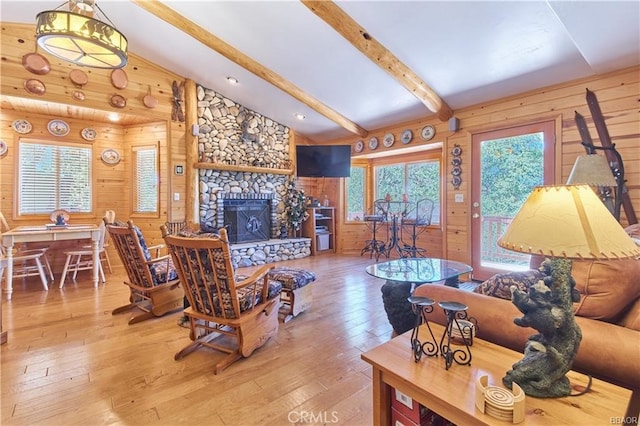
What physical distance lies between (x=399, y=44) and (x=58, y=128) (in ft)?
17.7

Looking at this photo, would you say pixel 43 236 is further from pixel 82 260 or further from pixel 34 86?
pixel 34 86

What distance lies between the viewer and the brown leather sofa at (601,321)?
1.09 m

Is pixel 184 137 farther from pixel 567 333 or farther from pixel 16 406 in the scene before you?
pixel 567 333

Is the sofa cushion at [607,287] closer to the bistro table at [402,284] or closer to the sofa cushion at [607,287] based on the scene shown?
→ the sofa cushion at [607,287]

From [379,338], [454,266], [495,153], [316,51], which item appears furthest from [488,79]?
[379,338]

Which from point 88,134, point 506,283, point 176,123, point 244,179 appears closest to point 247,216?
point 244,179

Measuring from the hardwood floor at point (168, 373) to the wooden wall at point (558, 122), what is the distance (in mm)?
2190

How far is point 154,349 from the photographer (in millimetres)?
2420

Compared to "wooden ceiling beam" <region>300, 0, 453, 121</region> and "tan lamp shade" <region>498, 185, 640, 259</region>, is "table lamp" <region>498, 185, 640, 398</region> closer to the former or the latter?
"tan lamp shade" <region>498, 185, 640, 259</region>

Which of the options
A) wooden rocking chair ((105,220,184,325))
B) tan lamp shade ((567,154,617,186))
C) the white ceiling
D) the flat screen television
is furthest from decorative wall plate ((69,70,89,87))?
tan lamp shade ((567,154,617,186))

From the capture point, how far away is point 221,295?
2127 millimetres

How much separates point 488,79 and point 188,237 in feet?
13.1

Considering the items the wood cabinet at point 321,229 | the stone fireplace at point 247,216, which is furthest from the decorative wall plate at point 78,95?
the wood cabinet at point 321,229

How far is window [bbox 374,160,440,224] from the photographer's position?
5.82 metres
